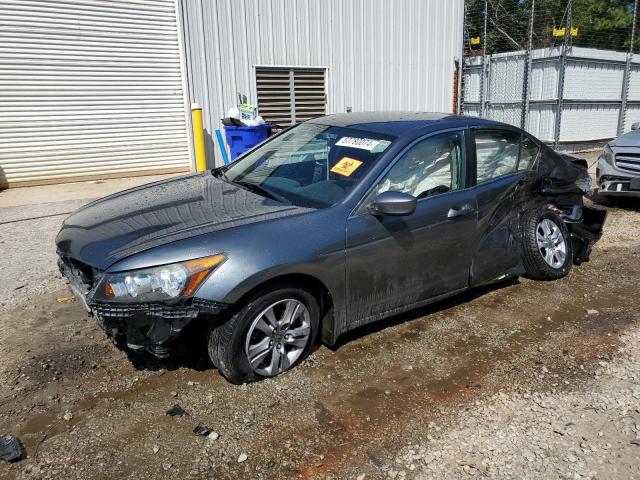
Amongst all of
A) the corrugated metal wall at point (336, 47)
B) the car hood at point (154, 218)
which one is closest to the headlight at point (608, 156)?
the corrugated metal wall at point (336, 47)

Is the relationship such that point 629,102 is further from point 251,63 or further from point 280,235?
point 280,235

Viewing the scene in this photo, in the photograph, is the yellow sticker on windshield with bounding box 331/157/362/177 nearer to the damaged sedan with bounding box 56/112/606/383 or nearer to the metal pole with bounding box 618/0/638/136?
the damaged sedan with bounding box 56/112/606/383

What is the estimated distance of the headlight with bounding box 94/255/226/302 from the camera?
2.90 metres

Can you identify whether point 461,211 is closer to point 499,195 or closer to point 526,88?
point 499,195

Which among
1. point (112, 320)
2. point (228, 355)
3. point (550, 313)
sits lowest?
point (550, 313)

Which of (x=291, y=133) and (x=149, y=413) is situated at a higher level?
(x=291, y=133)

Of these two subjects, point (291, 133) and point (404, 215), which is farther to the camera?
point (291, 133)

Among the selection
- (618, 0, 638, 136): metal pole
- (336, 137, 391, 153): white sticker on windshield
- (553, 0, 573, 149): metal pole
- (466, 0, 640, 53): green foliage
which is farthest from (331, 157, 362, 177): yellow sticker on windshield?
(466, 0, 640, 53): green foliage

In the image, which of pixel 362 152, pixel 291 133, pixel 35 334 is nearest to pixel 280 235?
pixel 362 152

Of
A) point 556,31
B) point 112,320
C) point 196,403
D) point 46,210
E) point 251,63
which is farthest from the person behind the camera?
point 556,31

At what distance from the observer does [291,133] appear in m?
4.65

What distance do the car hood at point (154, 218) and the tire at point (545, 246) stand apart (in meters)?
2.34

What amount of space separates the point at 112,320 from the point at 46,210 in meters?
5.86

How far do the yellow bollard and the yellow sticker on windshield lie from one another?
6.87 metres
